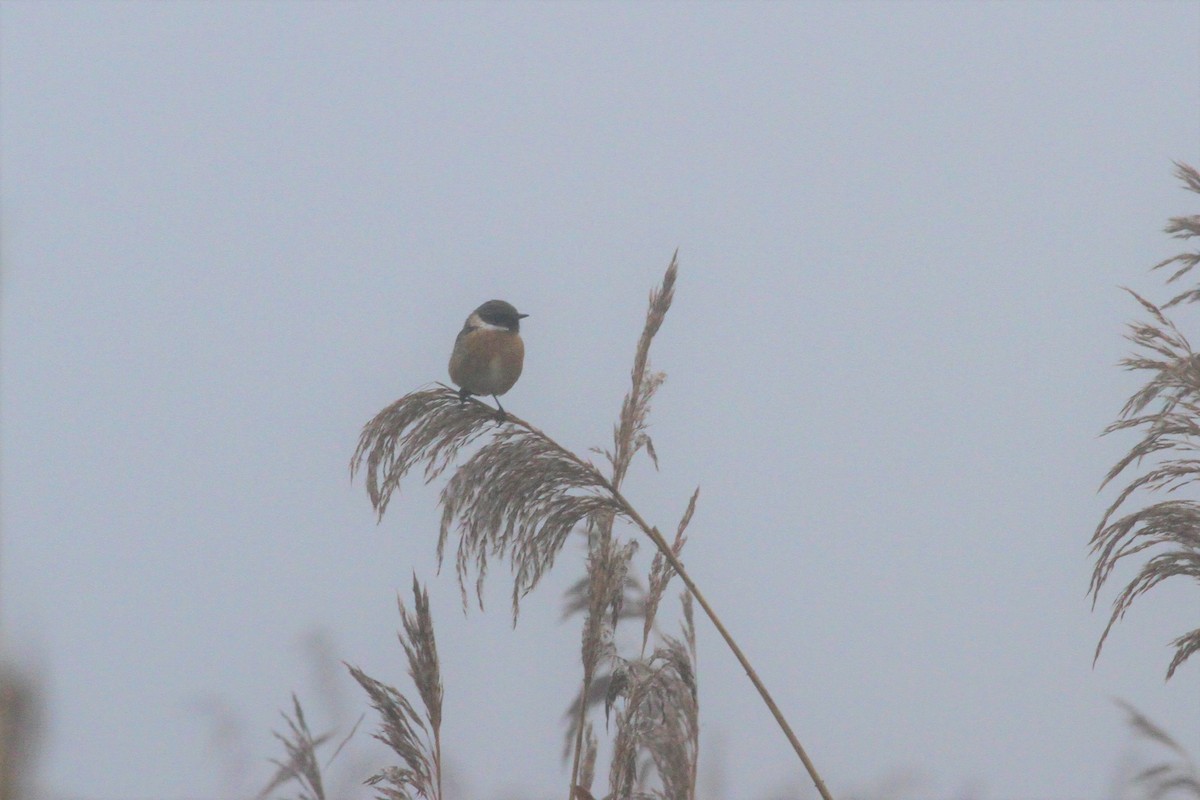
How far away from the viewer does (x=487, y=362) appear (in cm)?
547

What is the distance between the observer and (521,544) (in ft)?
9.72

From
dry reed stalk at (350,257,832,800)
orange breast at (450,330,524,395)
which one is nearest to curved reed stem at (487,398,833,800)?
dry reed stalk at (350,257,832,800)

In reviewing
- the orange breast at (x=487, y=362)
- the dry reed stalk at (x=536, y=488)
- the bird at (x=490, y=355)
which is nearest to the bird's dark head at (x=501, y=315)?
the bird at (x=490, y=355)

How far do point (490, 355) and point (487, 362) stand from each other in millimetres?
42

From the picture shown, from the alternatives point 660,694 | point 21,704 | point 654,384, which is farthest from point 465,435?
point 21,704

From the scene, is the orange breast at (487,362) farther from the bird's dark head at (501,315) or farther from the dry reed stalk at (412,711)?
the dry reed stalk at (412,711)

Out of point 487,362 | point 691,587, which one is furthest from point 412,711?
point 487,362

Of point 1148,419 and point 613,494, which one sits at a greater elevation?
point 1148,419

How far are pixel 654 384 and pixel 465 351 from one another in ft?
8.44

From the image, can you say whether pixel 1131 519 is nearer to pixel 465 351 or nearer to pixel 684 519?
pixel 684 519

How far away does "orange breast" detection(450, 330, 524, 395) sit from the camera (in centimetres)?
548

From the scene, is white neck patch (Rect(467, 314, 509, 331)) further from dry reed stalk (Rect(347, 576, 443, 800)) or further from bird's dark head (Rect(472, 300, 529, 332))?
dry reed stalk (Rect(347, 576, 443, 800))

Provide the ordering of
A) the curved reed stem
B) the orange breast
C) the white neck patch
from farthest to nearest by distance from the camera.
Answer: the white neck patch
the orange breast
the curved reed stem

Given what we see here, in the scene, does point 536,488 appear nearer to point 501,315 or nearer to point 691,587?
point 691,587
